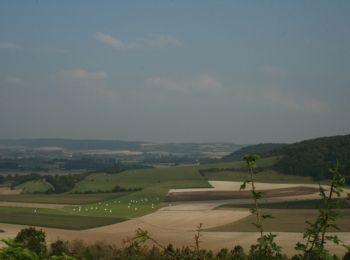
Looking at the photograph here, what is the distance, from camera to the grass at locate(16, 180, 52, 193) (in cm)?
9931

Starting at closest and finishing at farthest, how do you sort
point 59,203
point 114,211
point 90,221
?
point 90,221 → point 114,211 → point 59,203

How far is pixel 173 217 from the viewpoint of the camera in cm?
5941

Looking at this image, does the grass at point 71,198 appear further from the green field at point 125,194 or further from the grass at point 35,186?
the grass at point 35,186

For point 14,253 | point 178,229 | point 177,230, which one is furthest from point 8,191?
point 14,253

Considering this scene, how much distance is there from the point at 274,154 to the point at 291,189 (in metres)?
30.3

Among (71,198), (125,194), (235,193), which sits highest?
(235,193)

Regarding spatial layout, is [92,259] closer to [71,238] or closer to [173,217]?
[71,238]

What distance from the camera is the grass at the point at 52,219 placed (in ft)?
178

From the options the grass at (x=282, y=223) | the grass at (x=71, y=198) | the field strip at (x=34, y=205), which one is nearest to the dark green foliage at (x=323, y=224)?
the grass at (x=282, y=223)

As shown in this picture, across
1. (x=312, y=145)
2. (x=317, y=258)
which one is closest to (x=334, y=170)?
(x=317, y=258)

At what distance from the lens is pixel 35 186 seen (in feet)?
339

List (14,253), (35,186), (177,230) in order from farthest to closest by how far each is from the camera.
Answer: (35,186) < (177,230) < (14,253)

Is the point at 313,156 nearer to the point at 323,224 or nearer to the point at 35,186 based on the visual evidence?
the point at 35,186

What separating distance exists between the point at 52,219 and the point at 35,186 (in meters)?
47.1
